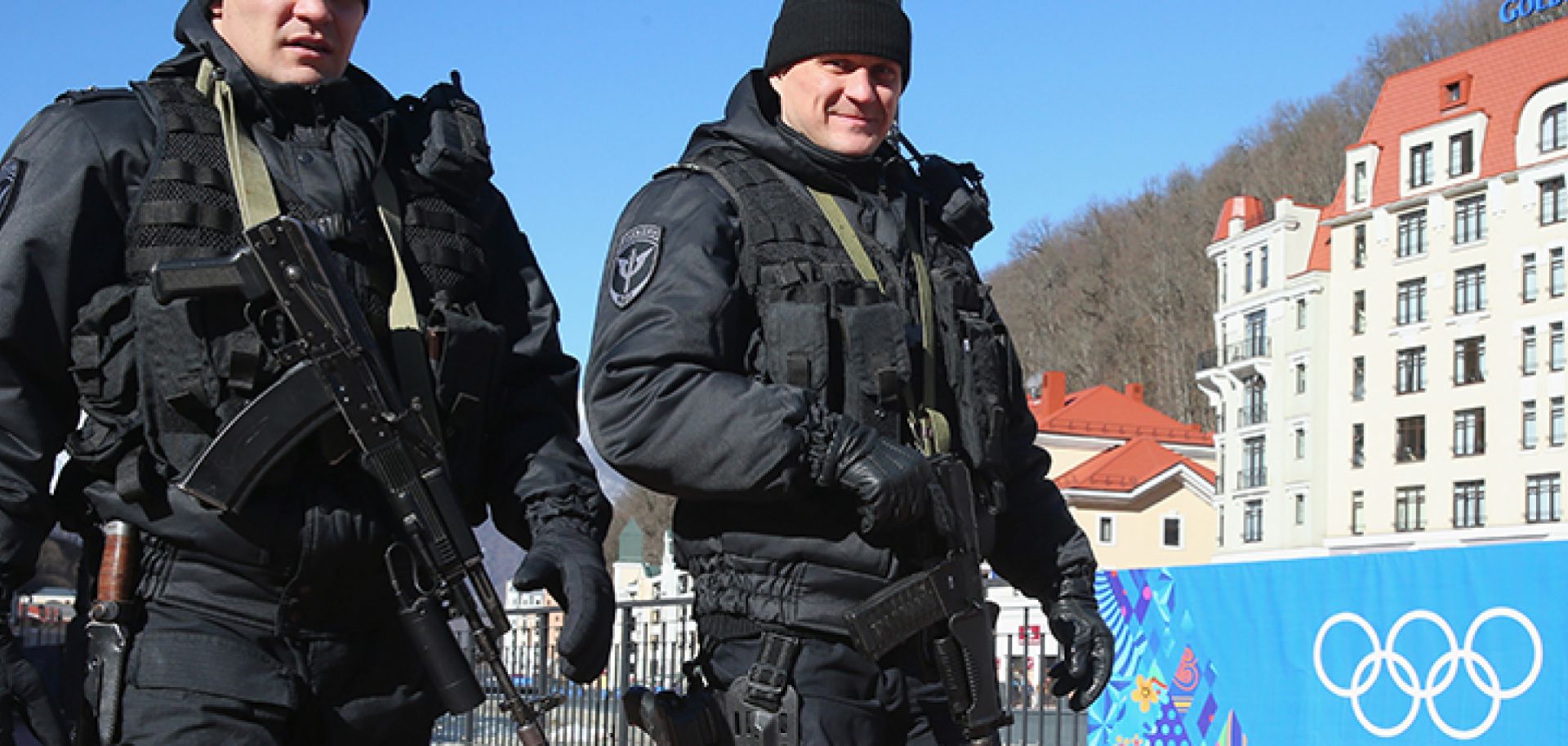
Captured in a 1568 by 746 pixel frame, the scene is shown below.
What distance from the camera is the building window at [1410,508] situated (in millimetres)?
59344

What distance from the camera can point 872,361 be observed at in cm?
435

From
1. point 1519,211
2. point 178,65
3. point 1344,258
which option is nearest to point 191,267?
point 178,65

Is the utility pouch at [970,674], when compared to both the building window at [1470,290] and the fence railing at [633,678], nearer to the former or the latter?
the fence railing at [633,678]

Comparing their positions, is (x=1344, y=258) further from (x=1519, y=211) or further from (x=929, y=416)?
(x=929, y=416)

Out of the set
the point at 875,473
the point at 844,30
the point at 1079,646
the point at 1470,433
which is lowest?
the point at 1079,646

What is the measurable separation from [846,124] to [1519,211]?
56.4m

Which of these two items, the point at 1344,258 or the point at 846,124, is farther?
the point at 1344,258

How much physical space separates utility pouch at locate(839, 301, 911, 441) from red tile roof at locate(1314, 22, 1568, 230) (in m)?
57.1

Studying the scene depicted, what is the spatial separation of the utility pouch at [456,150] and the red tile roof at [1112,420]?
267 feet

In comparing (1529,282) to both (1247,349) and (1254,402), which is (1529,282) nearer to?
(1247,349)

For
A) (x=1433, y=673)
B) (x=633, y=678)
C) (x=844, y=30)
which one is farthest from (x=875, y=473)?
(x=633, y=678)

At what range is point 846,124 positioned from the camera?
471cm

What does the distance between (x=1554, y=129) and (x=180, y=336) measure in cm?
5885

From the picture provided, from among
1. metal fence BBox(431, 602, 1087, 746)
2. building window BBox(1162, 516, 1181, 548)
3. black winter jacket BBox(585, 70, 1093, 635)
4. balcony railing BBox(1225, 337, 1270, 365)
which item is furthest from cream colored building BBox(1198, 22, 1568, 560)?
black winter jacket BBox(585, 70, 1093, 635)
